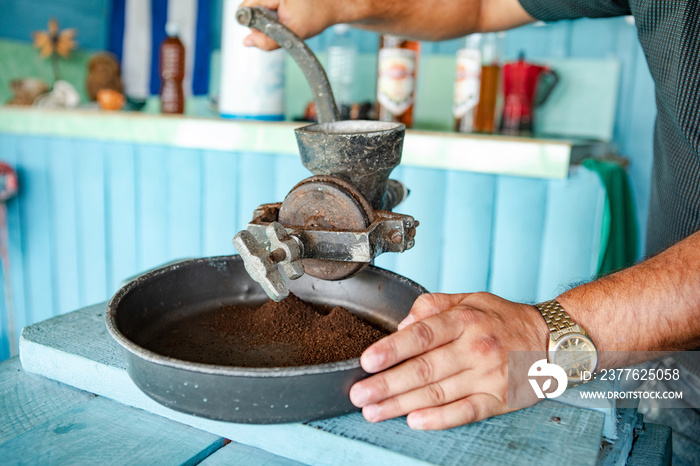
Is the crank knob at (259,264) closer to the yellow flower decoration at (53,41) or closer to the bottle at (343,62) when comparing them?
the bottle at (343,62)

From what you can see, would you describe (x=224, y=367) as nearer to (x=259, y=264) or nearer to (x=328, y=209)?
(x=259, y=264)

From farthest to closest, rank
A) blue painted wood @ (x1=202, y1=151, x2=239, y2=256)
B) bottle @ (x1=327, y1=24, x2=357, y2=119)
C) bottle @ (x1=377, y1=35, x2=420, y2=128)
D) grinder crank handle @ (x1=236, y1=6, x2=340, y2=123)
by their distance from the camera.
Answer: bottle @ (x1=327, y1=24, x2=357, y2=119) → blue painted wood @ (x1=202, y1=151, x2=239, y2=256) → bottle @ (x1=377, y1=35, x2=420, y2=128) → grinder crank handle @ (x1=236, y1=6, x2=340, y2=123)

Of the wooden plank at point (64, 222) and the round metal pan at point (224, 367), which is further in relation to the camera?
the wooden plank at point (64, 222)

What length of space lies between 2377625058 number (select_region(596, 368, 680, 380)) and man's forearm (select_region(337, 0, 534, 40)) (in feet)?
2.66

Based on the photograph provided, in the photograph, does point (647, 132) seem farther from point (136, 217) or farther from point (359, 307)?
point (136, 217)

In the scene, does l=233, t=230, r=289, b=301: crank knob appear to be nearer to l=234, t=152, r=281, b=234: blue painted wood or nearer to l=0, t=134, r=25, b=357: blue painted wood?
l=234, t=152, r=281, b=234: blue painted wood

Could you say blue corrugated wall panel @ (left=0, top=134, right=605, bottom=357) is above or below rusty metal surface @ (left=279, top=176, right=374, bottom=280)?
below

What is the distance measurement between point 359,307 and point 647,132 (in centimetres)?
176

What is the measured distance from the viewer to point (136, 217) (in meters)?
2.04

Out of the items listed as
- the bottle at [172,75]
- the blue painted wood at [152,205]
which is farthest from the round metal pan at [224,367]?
the bottle at [172,75]

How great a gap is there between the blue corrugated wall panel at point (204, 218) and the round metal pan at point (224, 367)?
1.03 feet

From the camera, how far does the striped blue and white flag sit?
9.07 ft

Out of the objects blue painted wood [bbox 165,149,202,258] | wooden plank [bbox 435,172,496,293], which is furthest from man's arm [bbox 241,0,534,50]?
blue painted wood [bbox 165,149,202,258]

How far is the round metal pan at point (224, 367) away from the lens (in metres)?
0.55
